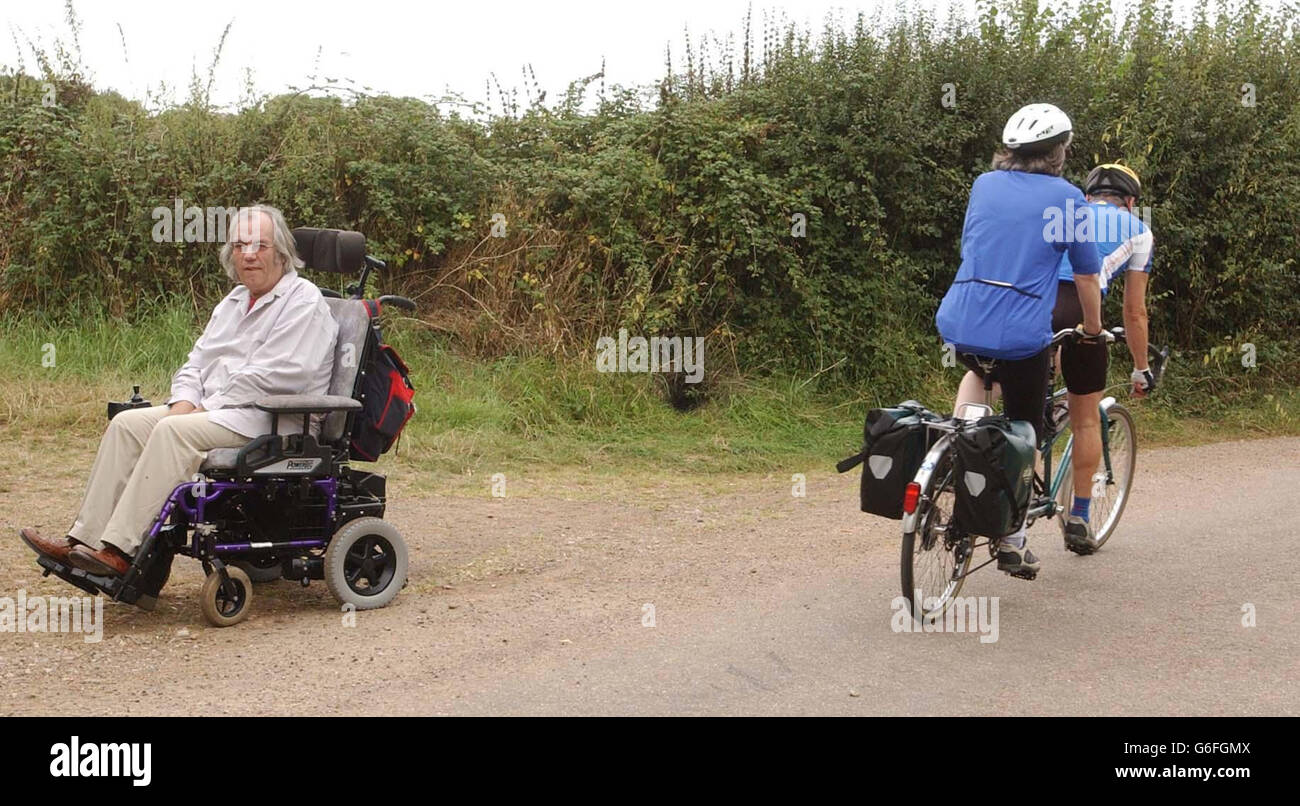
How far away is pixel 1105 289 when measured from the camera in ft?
21.1

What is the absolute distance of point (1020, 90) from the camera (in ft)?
40.0

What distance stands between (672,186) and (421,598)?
6.15 metres

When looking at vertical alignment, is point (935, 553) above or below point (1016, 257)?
below

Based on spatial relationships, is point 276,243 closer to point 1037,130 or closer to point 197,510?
point 197,510

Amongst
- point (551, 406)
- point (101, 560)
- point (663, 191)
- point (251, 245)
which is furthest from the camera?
point (663, 191)

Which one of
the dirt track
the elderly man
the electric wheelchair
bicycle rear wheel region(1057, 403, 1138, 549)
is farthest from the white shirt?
bicycle rear wheel region(1057, 403, 1138, 549)

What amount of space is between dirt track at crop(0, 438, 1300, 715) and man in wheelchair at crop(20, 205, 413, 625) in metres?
0.23

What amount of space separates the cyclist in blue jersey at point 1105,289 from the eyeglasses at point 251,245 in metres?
3.56

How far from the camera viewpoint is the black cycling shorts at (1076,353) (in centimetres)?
635

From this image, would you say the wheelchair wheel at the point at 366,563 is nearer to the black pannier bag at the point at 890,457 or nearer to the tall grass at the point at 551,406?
the black pannier bag at the point at 890,457

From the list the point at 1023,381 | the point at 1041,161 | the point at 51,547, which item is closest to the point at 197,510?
the point at 51,547

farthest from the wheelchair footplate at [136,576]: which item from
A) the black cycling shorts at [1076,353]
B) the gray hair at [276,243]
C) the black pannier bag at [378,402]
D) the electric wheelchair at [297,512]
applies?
the black cycling shorts at [1076,353]

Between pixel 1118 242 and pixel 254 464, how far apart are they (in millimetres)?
3929

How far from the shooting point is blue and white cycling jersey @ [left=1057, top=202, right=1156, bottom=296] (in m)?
6.37
